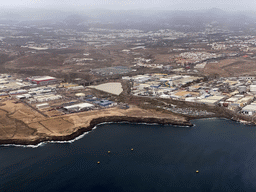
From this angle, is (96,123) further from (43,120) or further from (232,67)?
(232,67)

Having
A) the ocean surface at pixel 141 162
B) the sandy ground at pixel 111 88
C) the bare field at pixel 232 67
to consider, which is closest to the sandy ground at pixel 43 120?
the ocean surface at pixel 141 162

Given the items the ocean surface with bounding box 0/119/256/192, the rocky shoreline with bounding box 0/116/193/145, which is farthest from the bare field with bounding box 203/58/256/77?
the ocean surface with bounding box 0/119/256/192

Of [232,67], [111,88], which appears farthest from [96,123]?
[232,67]

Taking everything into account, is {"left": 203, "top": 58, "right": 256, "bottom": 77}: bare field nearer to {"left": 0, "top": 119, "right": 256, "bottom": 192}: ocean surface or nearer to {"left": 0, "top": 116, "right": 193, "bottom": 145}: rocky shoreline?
{"left": 0, "top": 116, "right": 193, "bottom": 145}: rocky shoreline

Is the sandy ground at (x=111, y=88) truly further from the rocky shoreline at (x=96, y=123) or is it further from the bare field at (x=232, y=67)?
the bare field at (x=232, y=67)

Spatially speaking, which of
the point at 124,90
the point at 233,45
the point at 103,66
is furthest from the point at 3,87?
the point at 233,45

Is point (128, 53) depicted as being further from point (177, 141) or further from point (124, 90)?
point (177, 141)
